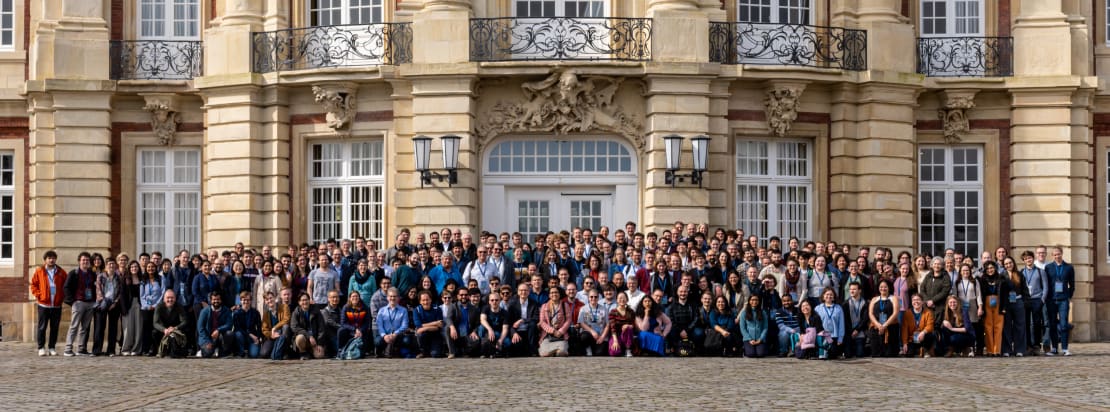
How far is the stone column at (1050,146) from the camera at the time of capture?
31.9 metres

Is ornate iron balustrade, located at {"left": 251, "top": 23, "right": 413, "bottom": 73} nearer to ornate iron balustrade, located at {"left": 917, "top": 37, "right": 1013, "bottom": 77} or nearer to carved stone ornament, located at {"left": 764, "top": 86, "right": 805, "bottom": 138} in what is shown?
carved stone ornament, located at {"left": 764, "top": 86, "right": 805, "bottom": 138}

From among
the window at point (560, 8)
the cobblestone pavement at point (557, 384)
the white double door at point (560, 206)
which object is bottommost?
the cobblestone pavement at point (557, 384)

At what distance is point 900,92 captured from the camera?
3133 centimetres

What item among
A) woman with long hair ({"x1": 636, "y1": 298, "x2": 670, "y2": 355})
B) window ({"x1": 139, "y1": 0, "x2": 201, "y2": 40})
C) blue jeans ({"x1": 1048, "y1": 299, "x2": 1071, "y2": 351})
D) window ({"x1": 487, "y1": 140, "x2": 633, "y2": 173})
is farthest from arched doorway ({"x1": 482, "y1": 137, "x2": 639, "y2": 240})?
blue jeans ({"x1": 1048, "y1": 299, "x2": 1071, "y2": 351})

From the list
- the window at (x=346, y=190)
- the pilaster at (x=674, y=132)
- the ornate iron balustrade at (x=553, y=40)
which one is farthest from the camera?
the window at (x=346, y=190)

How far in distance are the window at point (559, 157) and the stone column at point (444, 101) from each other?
2.30ft

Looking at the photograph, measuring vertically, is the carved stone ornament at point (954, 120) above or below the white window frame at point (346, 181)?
above

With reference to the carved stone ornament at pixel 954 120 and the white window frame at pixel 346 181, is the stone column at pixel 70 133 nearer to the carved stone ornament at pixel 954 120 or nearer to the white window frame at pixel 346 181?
the white window frame at pixel 346 181

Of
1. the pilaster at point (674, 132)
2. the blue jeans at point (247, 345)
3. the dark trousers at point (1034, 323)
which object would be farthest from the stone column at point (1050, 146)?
the blue jeans at point (247, 345)

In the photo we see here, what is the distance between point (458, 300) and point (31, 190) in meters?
11.3

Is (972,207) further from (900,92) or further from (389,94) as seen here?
(389,94)

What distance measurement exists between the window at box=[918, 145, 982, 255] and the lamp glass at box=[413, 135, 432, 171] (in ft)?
29.3

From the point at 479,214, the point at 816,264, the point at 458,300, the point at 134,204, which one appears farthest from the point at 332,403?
the point at 134,204

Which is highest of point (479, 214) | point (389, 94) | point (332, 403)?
point (389, 94)
